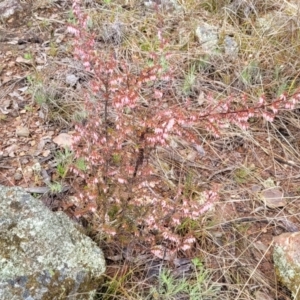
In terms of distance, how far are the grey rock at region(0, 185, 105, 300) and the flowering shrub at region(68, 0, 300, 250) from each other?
0.44 ft

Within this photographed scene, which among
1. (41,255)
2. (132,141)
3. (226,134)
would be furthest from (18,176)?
(226,134)

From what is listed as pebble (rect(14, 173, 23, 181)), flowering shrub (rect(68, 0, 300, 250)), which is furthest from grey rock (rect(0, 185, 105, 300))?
pebble (rect(14, 173, 23, 181))

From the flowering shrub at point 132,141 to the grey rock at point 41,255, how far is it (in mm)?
135

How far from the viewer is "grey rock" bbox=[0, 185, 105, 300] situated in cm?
188

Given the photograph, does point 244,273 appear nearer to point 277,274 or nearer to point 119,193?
point 277,274

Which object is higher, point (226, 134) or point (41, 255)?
point (41, 255)

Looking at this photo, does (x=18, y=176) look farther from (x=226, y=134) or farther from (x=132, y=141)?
(x=226, y=134)

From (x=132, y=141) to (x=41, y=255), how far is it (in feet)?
1.90

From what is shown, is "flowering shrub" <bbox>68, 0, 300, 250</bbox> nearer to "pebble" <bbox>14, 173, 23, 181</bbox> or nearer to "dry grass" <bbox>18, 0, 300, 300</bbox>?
"dry grass" <bbox>18, 0, 300, 300</bbox>

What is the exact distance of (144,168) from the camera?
1.97 m

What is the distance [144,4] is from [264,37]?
0.95 metres

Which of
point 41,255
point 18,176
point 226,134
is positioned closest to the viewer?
point 41,255

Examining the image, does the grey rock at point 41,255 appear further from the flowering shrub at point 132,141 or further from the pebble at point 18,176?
the pebble at point 18,176

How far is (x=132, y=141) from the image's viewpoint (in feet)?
6.40
